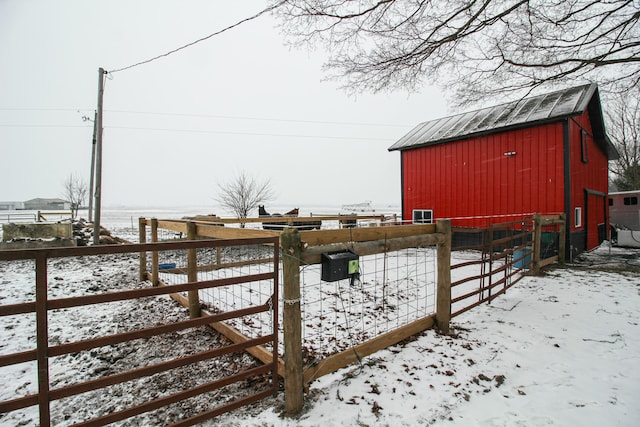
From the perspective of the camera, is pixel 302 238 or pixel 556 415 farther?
pixel 302 238

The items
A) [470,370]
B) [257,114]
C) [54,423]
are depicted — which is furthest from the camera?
[257,114]

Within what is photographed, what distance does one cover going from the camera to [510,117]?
1083 cm

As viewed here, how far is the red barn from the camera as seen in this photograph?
953cm

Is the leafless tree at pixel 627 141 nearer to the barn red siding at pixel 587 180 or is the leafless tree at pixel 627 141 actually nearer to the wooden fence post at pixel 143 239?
the barn red siding at pixel 587 180

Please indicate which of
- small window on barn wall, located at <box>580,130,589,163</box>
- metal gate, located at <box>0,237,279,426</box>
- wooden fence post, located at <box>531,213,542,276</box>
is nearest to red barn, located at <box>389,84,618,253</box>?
small window on barn wall, located at <box>580,130,589,163</box>

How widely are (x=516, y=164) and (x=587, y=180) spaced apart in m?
3.70

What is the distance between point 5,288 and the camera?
544cm

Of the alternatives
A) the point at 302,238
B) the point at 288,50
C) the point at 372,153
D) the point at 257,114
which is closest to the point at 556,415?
the point at 302,238

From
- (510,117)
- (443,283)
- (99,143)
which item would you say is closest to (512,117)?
(510,117)

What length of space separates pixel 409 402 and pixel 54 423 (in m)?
2.83

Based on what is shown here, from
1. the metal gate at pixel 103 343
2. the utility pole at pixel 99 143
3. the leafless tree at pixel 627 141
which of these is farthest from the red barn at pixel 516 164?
the leafless tree at pixel 627 141

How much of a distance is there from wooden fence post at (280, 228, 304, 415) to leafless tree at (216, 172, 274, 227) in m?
19.6

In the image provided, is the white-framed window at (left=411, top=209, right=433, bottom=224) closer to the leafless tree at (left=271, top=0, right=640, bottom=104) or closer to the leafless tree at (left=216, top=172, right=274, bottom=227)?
the leafless tree at (left=271, top=0, right=640, bottom=104)

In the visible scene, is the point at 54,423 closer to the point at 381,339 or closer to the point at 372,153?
the point at 381,339
